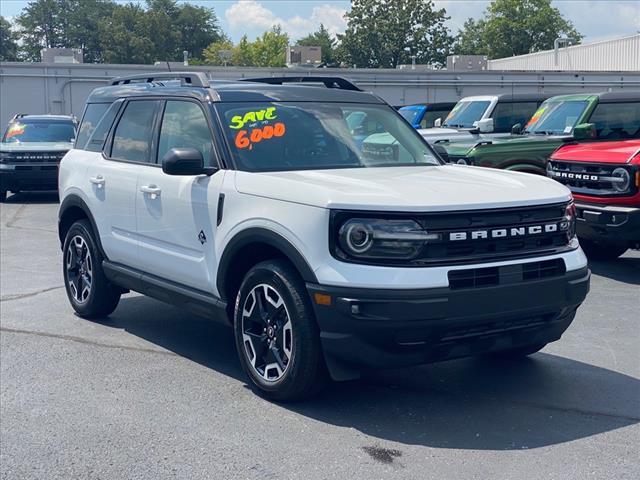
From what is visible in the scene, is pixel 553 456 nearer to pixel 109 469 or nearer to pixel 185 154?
pixel 109 469

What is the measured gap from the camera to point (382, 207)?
4.69 meters

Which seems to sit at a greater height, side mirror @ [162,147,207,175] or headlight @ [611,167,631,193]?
side mirror @ [162,147,207,175]

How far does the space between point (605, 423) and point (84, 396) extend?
3208mm

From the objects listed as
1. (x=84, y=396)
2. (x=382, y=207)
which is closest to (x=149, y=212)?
(x=84, y=396)

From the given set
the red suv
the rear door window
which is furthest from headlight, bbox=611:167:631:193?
the rear door window

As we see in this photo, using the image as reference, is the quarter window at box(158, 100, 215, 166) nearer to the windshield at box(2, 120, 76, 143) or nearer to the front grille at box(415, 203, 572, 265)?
the front grille at box(415, 203, 572, 265)

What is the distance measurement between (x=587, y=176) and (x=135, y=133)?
5050 millimetres

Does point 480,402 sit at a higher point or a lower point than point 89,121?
lower

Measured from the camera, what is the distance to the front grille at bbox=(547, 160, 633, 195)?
9164mm

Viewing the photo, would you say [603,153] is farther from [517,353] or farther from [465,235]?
[465,235]

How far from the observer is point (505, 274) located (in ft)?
15.9

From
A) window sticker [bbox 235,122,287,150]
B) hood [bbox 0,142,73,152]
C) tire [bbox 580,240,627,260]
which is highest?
window sticker [bbox 235,122,287,150]

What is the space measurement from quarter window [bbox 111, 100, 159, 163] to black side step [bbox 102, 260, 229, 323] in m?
0.88

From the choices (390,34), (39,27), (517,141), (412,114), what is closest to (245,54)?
(390,34)
